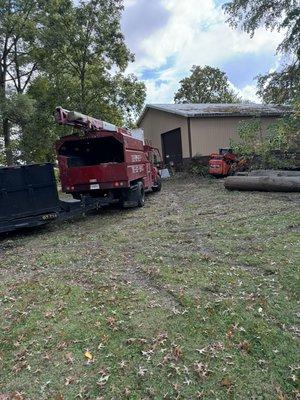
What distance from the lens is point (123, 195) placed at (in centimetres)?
1162

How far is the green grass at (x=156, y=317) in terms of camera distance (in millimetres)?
3367

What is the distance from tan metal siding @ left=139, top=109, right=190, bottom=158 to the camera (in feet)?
73.2

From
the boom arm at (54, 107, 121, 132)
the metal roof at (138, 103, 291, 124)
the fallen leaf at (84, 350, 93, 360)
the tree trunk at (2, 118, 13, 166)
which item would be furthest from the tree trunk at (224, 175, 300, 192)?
the tree trunk at (2, 118, 13, 166)

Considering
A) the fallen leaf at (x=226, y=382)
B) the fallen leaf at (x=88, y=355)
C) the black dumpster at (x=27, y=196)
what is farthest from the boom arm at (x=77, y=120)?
the fallen leaf at (x=226, y=382)

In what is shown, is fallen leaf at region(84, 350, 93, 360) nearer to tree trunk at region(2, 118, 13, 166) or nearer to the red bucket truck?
the red bucket truck

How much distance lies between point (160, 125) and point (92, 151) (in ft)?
45.5

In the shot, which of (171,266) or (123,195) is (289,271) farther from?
(123,195)

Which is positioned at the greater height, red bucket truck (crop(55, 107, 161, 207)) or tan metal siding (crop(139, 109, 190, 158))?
tan metal siding (crop(139, 109, 190, 158))

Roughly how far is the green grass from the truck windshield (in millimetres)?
4021

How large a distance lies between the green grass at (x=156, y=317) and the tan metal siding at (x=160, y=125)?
48.7 feet

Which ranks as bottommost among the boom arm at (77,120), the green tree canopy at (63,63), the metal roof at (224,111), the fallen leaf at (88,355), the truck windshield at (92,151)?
the fallen leaf at (88,355)

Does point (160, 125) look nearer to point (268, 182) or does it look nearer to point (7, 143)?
point (7, 143)

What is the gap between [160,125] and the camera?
990 inches

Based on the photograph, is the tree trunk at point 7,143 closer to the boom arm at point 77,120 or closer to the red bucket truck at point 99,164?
the red bucket truck at point 99,164
